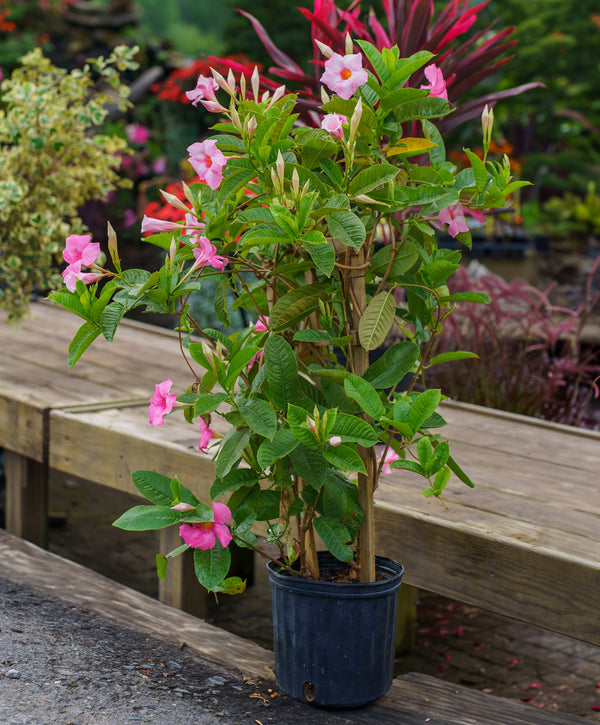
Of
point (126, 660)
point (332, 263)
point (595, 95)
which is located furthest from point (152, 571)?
point (595, 95)

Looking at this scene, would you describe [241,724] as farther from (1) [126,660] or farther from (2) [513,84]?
(2) [513,84]

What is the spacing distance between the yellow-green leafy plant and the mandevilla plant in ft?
5.69

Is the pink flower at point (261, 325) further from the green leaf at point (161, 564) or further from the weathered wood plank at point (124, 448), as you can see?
the weathered wood plank at point (124, 448)

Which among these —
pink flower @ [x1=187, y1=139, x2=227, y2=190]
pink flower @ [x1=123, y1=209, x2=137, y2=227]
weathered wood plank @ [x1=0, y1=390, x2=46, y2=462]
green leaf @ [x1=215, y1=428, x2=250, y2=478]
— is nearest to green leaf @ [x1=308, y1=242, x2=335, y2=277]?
pink flower @ [x1=187, y1=139, x2=227, y2=190]

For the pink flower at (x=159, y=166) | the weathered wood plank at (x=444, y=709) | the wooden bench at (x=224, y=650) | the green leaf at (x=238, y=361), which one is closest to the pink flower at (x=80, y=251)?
the green leaf at (x=238, y=361)

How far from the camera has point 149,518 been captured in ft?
4.67

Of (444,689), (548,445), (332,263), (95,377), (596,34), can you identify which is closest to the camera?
(332,263)

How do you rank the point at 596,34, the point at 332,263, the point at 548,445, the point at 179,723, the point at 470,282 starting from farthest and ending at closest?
the point at 596,34, the point at 470,282, the point at 548,445, the point at 179,723, the point at 332,263

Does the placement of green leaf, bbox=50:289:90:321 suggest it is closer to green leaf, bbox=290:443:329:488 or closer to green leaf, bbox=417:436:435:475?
green leaf, bbox=290:443:329:488

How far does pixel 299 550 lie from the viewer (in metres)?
1.58

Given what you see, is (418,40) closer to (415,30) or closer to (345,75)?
(415,30)

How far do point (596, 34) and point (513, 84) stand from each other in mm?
1032

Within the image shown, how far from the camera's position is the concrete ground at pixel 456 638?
246 centimetres

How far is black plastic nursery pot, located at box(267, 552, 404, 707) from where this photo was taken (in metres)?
1.47
